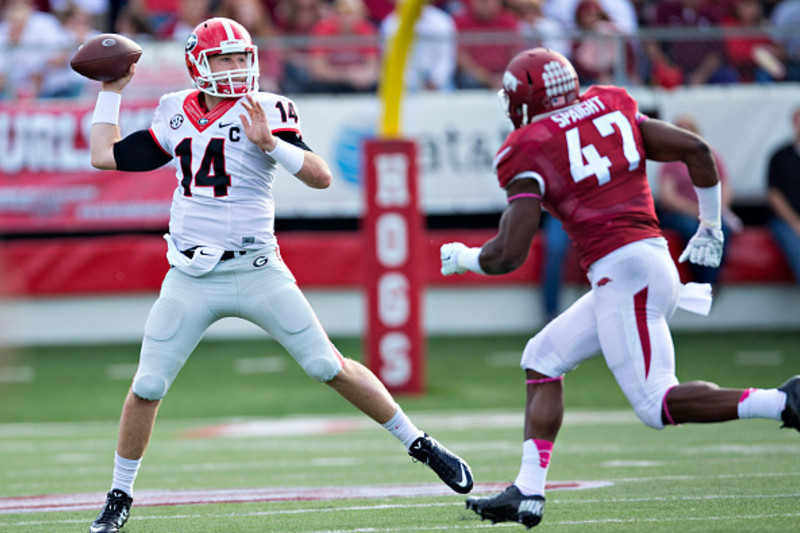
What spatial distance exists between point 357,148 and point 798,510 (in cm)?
723

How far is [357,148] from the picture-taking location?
1155 cm

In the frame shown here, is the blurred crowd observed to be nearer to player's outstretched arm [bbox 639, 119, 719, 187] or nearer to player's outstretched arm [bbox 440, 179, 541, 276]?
player's outstretched arm [bbox 639, 119, 719, 187]

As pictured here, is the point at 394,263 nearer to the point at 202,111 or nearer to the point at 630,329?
the point at 202,111

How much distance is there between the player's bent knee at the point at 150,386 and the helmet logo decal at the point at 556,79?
1.79 meters

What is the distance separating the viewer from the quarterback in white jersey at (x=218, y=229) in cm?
488

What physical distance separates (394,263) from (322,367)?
4.93 meters

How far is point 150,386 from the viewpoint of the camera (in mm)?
4824

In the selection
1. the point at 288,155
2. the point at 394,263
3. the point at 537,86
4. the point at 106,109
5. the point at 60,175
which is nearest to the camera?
the point at 537,86

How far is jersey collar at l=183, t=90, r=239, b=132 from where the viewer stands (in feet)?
16.4

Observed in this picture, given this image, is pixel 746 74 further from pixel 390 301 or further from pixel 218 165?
pixel 218 165

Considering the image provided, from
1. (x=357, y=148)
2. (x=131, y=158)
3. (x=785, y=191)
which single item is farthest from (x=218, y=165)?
(x=785, y=191)

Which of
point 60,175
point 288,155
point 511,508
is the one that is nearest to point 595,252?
point 511,508

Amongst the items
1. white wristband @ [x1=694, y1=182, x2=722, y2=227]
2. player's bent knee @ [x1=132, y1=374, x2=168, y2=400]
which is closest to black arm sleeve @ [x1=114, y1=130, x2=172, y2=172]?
player's bent knee @ [x1=132, y1=374, x2=168, y2=400]

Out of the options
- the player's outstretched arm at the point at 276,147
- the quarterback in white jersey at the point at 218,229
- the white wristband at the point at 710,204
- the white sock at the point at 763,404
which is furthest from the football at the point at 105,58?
the white sock at the point at 763,404
